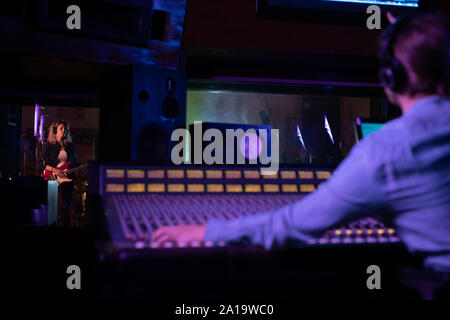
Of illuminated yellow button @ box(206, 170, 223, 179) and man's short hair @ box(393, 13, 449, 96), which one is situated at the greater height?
man's short hair @ box(393, 13, 449, 96)

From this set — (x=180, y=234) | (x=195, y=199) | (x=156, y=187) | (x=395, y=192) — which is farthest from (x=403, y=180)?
(x=156, y=187)

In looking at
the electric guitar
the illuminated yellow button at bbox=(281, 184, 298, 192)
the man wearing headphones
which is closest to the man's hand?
the man wearing headphones

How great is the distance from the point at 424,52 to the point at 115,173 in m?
0.72

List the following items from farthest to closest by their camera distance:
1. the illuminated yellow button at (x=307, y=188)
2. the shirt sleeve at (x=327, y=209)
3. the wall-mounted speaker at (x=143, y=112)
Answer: the wall-mounted speaker at (x=143, y=112) → the illuminated yellow button at (x=307, y=188) → the shirt sleeve at (x=327, y=209)

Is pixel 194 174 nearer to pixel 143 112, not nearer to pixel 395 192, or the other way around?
pixel 143 112

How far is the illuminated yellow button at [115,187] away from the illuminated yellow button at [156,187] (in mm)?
62

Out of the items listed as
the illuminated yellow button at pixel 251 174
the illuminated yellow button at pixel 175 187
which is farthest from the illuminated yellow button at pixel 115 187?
the illuminated yellow button at pixel 251 174

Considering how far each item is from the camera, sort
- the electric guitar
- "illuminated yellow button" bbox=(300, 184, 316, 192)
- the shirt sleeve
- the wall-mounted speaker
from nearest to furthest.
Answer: the shirt sleeve, "illuminated yellow button" bbox=(300, 184, 316, 192), the wall-mounted speaker, the electric guitar

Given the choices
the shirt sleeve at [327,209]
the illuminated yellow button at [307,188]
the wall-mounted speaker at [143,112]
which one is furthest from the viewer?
the wall-mounted speaker at [143,112]

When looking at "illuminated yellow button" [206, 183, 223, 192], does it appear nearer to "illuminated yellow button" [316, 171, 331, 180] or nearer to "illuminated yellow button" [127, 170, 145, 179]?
"illuminated yellow button" [127, 170, 145, 179]

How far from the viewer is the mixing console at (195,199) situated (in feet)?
2.45

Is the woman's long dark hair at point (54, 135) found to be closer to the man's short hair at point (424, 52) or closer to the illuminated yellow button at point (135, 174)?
the illuminated yellow button at point (135, 174)

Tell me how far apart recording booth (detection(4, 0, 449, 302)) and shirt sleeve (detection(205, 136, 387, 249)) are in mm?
14

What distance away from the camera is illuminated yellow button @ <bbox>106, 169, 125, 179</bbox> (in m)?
1.00
